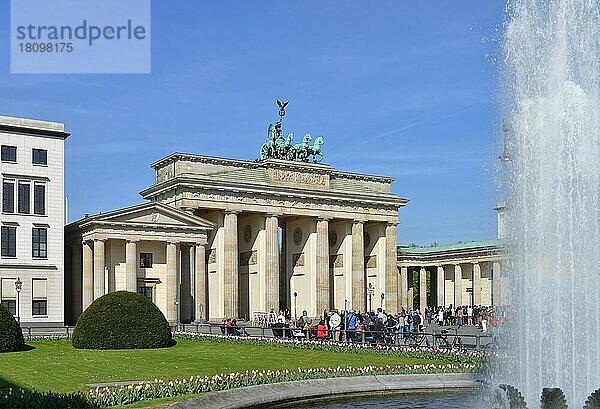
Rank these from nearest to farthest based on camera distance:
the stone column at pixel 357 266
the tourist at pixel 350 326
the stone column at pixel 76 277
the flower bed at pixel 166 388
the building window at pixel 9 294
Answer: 1. the flower bed at pixel 166 388
2. the tourist at pixel 350 326
3. the building window at pixel 9 294
4. the stone column at pixel 76 277
5. the stone column at pixel 357 266

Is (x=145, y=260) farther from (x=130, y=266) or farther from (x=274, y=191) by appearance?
(x=274, y=191)

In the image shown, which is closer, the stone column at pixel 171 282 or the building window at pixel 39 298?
the building window at pixel 39 298

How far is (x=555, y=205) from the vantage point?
18.7m

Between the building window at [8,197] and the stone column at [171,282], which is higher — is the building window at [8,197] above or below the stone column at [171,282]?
above

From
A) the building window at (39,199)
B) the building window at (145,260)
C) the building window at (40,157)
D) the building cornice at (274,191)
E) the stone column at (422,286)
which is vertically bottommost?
the stone column at (422,286)

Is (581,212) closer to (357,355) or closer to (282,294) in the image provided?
(357,355)

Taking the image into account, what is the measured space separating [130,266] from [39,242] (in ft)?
23.3

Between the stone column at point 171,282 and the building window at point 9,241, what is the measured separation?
12.1 m

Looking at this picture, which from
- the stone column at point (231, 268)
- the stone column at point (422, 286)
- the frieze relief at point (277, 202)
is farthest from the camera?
the stone column at point (422, 286)

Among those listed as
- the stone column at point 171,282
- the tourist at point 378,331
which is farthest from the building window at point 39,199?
the tourist at point 378,331

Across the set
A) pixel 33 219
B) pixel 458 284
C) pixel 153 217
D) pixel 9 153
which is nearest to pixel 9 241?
pixel 33 219

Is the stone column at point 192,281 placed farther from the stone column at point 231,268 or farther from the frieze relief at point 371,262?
the frieze relief at point 371,262

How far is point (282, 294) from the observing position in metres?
87.4

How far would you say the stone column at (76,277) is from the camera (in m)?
69.2
